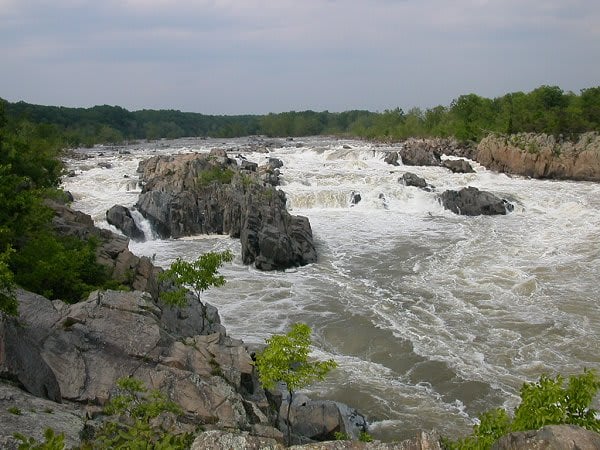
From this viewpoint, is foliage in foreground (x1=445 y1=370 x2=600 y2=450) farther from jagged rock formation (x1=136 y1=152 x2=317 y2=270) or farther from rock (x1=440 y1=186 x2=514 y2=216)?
rock (x1=440 y1=186 x2=514 y2=216)

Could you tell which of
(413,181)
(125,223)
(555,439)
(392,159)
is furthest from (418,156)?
(555,439)

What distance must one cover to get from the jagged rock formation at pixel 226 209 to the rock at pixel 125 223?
1194 millimetres

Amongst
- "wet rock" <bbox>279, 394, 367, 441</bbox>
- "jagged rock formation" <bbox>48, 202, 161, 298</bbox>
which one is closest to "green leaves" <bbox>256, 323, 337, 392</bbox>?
"wet rock" <bbox>279, 394, 367, 441</bbox>

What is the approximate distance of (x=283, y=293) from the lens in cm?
2431

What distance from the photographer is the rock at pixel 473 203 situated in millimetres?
39375

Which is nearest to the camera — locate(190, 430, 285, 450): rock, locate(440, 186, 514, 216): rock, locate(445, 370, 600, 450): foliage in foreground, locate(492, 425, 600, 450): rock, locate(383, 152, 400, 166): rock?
locate(492, 425, 600, 450): rock

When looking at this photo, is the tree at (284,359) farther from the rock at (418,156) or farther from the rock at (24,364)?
the rock at (418,156)

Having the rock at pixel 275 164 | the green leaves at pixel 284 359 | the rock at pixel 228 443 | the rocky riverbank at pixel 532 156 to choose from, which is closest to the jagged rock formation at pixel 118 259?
the green leaves at pixel 284 359

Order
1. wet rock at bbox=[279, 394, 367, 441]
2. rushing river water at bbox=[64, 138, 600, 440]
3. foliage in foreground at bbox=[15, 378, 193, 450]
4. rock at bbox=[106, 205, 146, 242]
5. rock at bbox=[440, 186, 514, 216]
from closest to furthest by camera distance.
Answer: foliage in foreground at bbox=[15, 378, 193, 450]
wet rock at bbox=[279, 394, 367, 441]
rushing river water at bbox=[64, 138, 600, 440]
rock at bbox=[106, 205, 146, 242]
rock at bbox=[440, 186, 514, 216]

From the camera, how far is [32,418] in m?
7.12

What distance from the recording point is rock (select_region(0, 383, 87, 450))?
6.64m

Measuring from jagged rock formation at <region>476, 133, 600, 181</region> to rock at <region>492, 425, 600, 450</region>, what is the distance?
170 ft

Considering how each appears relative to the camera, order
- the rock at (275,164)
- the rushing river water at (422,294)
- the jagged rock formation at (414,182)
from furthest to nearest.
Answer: the rock at (275,164) < the jagged rock formation at (414,182) < the rushing river water at (422,294)

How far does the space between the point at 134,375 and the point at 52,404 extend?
209 cm
